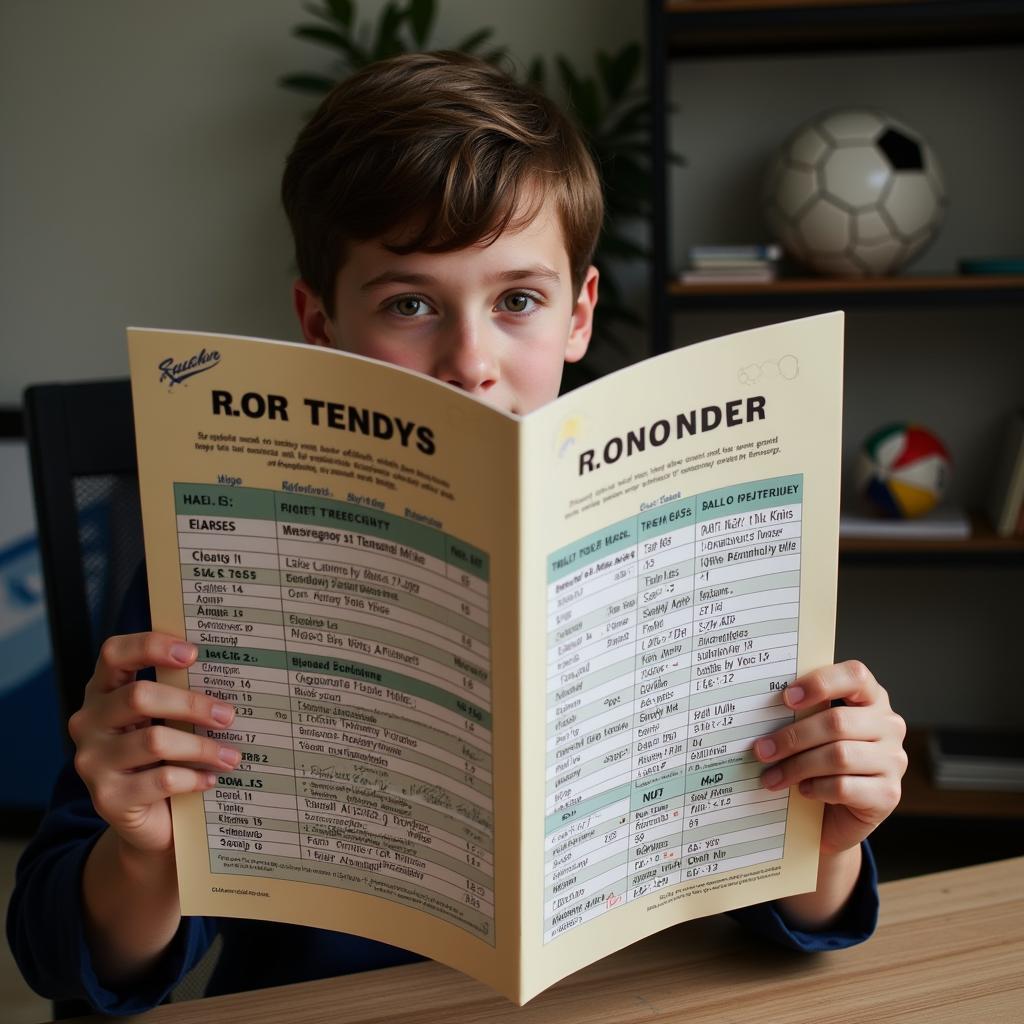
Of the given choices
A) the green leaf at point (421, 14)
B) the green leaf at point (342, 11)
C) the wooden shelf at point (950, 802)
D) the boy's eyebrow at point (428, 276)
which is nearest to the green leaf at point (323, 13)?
the green leaf at point (342, 11)

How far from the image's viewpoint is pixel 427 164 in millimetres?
849

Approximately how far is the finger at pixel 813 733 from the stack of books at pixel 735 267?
132 cm

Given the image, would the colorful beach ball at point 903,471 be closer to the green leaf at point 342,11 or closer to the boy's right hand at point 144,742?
the green leaf at point 342,11

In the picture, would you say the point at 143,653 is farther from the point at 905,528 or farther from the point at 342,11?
the point at 342,11

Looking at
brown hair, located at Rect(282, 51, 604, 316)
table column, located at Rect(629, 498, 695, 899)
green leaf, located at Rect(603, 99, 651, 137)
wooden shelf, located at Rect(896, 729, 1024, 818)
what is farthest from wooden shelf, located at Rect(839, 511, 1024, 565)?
table column, located at Rect(629, 498, 695, 899)

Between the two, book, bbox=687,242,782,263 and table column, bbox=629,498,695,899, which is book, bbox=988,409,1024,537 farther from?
table column, bbox=629,498,695,899

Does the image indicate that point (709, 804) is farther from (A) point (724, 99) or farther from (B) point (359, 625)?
(A) point (724, 99)

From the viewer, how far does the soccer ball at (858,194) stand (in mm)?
1880

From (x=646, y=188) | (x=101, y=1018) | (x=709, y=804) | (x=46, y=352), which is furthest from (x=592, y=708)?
(x=46, y=352)

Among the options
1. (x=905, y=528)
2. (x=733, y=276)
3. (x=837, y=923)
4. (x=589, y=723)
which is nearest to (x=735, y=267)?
(x=733, y=276)

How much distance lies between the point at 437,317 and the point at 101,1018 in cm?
51

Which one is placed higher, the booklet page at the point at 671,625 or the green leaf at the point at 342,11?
the green leaf at the point at 342,11

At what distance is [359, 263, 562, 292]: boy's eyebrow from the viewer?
2.74ft

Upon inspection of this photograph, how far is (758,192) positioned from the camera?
7.27 ft
